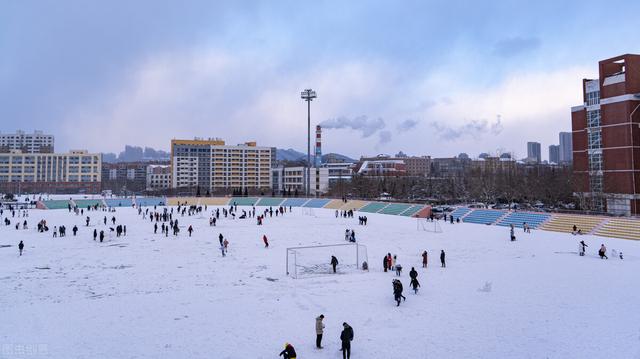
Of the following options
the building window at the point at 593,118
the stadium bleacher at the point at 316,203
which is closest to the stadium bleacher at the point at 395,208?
the stadium bleacher at the point at 316,203

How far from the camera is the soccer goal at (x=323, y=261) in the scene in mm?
23312

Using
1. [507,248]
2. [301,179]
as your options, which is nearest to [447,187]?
[301,179]

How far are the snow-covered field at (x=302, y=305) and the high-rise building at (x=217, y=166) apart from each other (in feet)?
465

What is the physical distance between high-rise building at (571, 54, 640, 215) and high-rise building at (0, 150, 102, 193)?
156 meters

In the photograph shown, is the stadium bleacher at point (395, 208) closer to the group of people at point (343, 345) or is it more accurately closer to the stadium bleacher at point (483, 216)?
the stadium bleacher at point (483, 216)

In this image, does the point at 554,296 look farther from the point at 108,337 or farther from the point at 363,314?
the point at 108,337

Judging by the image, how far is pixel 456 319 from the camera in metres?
15.1

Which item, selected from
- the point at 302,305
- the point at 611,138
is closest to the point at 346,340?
the point at 302,305

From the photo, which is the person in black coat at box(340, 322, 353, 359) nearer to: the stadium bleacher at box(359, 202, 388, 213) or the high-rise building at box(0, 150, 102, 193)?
the stadium bleacher at box(359, 202, 388, 213)

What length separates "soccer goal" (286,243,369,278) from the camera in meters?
23.3

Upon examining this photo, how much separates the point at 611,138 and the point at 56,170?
174234 mm

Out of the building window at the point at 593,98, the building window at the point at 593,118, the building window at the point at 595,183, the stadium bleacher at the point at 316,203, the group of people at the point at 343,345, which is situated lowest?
the group of people at the point at 343,345

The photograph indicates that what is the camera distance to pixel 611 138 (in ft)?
182

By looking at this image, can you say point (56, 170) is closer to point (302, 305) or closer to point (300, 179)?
point (300, 179)
